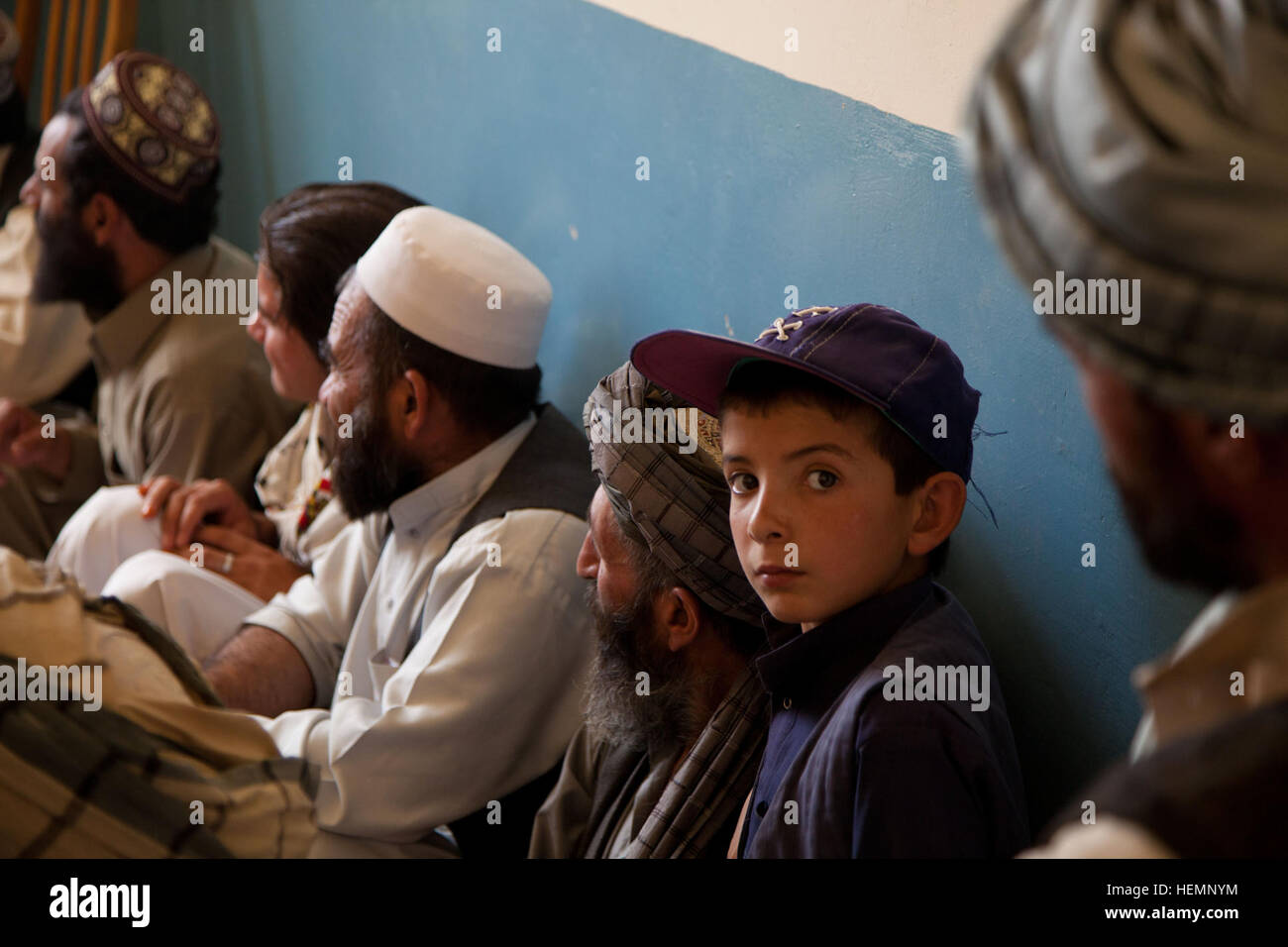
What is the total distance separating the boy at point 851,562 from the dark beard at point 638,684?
297 millimetres

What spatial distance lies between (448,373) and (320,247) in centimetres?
67

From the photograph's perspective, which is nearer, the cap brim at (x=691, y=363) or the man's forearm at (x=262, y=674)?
the cap brim at (x=691, y=363)

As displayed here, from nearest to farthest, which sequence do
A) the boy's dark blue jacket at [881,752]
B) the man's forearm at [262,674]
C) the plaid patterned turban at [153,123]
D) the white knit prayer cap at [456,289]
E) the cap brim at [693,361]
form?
the boy's dark blue jacket at [881,752] → the cap brim at [693,361] → the white knit prayer cap at [456,289] → the man's forearm at [262,674] → the plaid patterned turban at [153,123]

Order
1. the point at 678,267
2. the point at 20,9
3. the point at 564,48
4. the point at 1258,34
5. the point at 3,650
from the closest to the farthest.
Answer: the point at 1258,34 → the point at 3,650 → the point at 678,267 → the point at 564,48 → the point at 20,9

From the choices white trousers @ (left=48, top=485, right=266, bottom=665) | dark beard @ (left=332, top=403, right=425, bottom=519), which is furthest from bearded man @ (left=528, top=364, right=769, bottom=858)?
white trousers @ (left=48, top=485, right=266, bottom=665)

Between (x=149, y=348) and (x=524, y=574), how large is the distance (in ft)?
6.13

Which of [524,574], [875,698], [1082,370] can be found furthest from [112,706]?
[1082,370]

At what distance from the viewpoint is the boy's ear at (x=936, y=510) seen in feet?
4.75

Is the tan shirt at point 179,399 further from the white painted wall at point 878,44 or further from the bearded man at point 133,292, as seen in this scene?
the white painted wall at point 878,44

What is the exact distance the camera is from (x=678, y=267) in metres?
2.41

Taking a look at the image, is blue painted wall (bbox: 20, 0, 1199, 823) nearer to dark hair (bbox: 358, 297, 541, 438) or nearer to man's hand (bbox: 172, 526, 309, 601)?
dark hair (bbox: 358, 297, 541, 438)

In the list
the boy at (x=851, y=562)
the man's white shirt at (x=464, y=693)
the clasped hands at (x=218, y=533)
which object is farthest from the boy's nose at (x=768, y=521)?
the clasped hands at (x=218, y=533)

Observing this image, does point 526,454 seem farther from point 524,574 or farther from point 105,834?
point 105,834

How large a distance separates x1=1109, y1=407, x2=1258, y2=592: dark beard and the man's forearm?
222 centimetres
